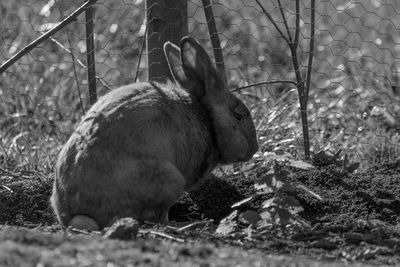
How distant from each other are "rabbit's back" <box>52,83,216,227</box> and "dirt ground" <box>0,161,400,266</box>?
7.4 inches

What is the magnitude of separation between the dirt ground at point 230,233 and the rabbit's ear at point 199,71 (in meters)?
0.55

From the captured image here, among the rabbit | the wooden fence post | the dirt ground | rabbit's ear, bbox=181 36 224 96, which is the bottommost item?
the dirt ground

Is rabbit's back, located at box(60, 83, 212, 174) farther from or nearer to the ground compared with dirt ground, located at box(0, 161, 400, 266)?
farther from the ground

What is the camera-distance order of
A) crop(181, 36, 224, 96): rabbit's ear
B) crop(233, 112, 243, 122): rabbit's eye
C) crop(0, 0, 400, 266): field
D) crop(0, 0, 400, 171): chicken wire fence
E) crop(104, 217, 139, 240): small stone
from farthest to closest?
crop(0, 0, 400, 171): chicken wire fence, crop(233, 112, 243, 122): rabbit's eye, crop(181, 36, 224, 96): rabbit's ear, crop(0, 0, 400, 266): field, crop(104, 217, 139, 240): small stone

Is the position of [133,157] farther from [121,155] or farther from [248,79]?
[248,79]

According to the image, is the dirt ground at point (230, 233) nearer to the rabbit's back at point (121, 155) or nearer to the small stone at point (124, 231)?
the small stone at point (124, 231)

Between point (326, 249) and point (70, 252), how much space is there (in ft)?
4.05

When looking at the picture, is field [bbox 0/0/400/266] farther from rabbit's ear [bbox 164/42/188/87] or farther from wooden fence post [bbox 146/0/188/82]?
rabbit's ear [bbox 164/42/188/87]

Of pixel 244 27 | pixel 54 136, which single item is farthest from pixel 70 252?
pixel 244 27

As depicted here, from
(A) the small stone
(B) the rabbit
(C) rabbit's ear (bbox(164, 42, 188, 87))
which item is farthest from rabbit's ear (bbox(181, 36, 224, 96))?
(A) the small stone

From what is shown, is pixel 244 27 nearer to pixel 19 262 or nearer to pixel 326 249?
pixel 326 249

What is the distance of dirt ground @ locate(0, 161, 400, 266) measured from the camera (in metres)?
3.61

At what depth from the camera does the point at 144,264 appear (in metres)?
3.51

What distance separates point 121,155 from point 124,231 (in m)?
0.61
